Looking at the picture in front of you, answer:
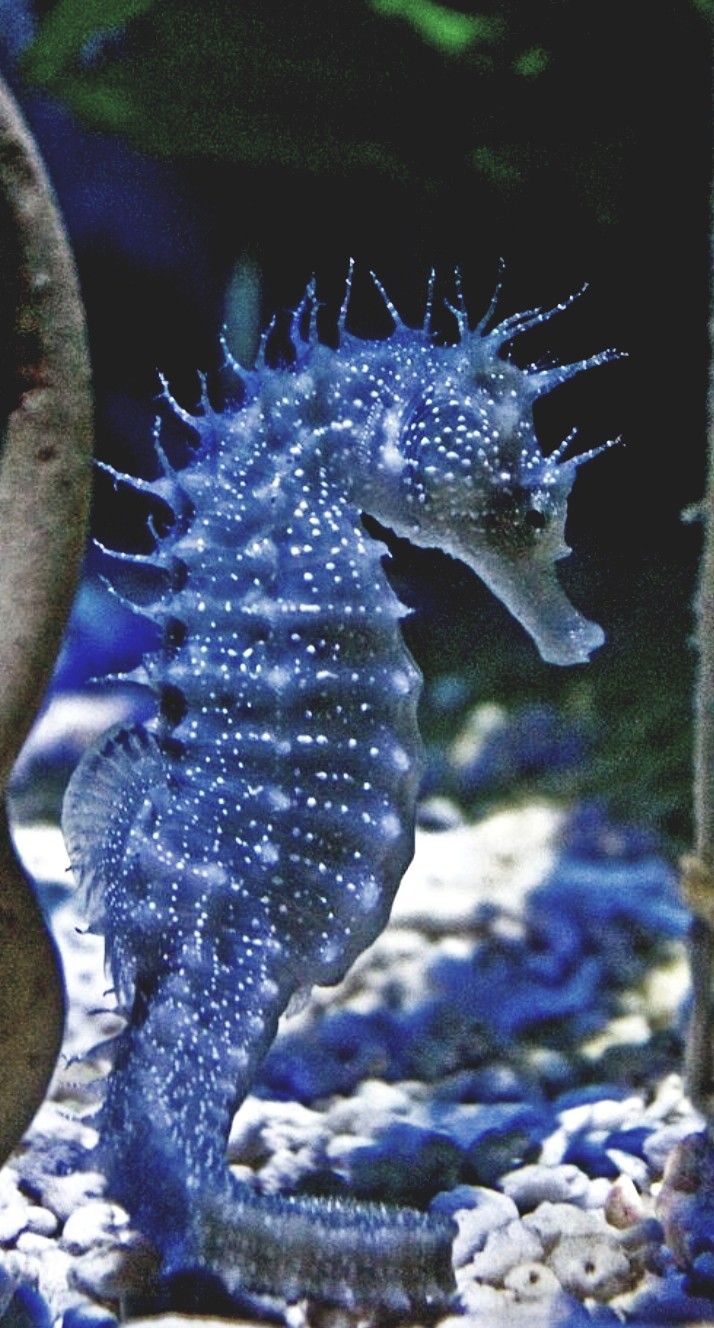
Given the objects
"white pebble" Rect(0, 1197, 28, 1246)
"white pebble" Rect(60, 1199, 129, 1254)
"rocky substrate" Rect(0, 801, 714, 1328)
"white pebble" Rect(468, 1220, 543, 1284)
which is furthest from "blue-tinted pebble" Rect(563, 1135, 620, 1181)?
"white pebble" Rect(0, 1197, 28, 1246)

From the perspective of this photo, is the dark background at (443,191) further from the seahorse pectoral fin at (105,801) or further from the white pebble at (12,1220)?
the white pebble at (12,1220)

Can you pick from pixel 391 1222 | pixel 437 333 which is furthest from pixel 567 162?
pixel 391 1222

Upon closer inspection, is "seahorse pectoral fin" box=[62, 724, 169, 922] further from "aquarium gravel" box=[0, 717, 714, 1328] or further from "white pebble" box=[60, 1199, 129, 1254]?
"white pebble" box=[60, 1199, 129, 1254]

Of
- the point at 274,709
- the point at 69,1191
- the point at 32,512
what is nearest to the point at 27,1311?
the point at 69,1191

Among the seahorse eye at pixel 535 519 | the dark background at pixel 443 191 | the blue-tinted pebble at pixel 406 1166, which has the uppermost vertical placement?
the dark background at pixel 443 191

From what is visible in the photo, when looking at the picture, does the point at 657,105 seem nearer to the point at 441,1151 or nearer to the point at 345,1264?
the point at 441,1151

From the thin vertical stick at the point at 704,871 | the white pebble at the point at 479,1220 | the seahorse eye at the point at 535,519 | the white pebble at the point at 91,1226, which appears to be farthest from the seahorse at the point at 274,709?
the white pebble at the point at 479,1220
